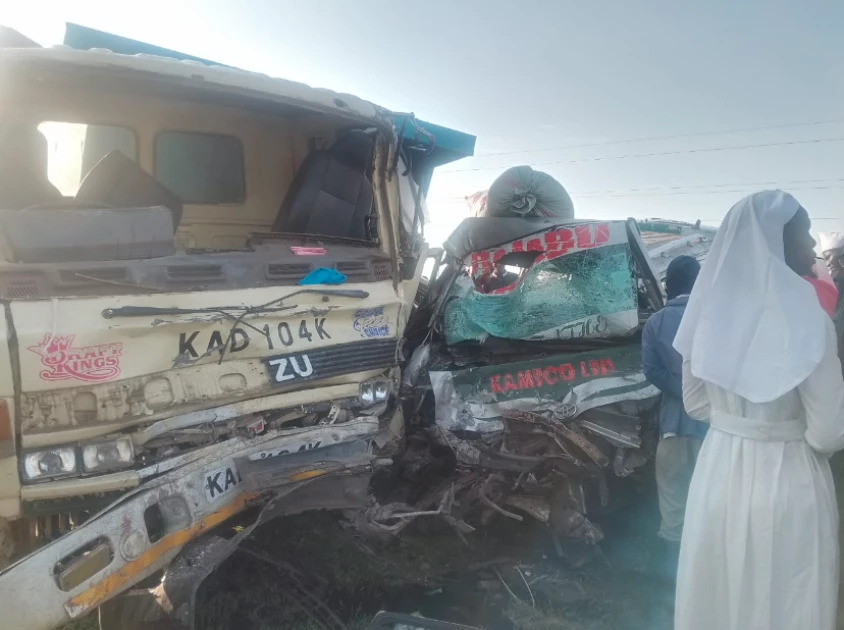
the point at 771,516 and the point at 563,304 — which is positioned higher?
the point at 563,304

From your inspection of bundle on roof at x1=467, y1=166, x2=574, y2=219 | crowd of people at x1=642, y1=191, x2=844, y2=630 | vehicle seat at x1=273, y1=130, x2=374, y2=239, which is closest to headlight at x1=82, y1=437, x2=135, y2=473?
vehicle seat at x1=273, y1=130, x2=374, y2=239

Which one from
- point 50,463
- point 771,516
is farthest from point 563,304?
point 50,463

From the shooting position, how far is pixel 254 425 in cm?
310

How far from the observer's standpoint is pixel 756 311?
2.36m

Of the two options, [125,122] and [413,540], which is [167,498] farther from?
[125,122]

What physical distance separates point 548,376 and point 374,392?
3.83ft

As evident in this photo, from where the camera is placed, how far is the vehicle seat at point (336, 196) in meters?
4.47

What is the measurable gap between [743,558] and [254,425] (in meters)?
2.10

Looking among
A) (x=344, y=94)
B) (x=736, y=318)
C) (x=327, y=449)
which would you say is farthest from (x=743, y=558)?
(x=344, y=94)

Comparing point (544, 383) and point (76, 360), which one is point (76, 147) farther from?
point (544, 383)

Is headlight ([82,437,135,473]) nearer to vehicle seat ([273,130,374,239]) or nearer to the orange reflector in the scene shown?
the orange reflector

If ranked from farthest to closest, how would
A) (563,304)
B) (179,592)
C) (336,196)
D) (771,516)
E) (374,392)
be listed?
(336,196), (563,304), (374,392), (179,592), (771,516)

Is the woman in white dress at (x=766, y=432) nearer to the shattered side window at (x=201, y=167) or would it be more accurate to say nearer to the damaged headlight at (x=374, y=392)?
the damaged headlight at (x=374, y=392)

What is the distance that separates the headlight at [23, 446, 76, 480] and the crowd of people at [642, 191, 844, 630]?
2472 mm
